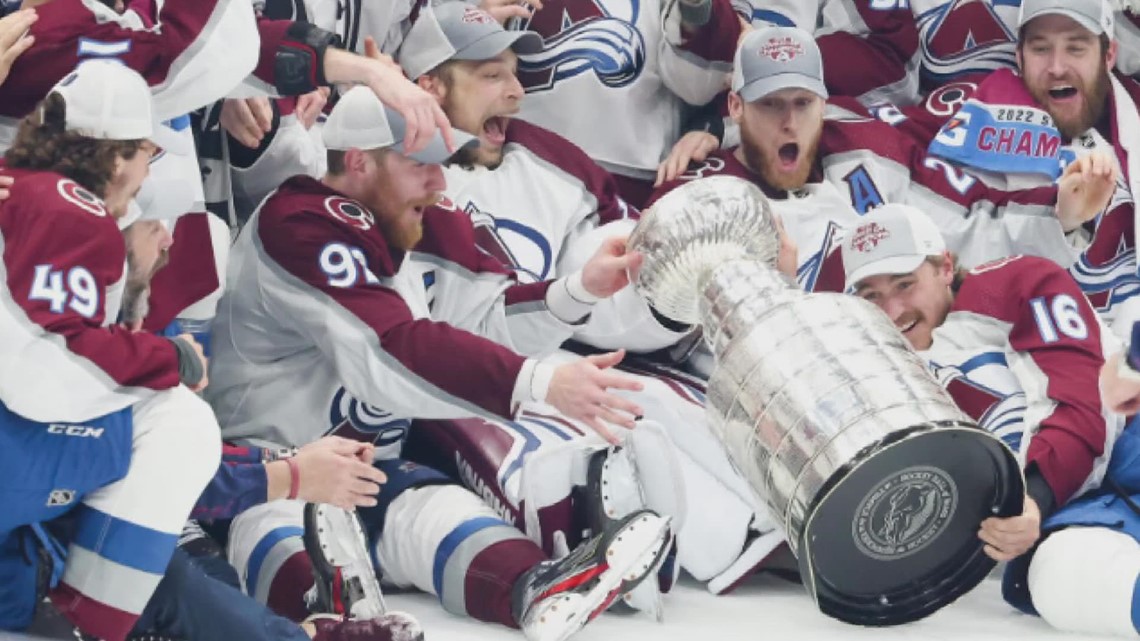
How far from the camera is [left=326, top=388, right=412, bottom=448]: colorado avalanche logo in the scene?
3.03 meters

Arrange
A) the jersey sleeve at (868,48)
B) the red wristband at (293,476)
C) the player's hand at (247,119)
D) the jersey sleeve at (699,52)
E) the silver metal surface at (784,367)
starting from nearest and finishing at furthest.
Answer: the silver metal surface at (784,367), the red wristband at (293,476), the player's hand at (247,119), the jersey sleeve at (699,52), the jersey sleeve at (868,48)

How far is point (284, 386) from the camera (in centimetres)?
302

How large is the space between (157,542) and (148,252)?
1.56 ft

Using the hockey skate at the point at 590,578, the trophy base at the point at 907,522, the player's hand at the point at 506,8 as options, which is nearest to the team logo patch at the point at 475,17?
the player's hand at the point at 506,8

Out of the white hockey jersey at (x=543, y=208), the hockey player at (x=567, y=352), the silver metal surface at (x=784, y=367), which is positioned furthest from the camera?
the white hockey jersey at (x=543, y=208)

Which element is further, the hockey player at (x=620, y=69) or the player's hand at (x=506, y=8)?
the hockey player at (x=620, y=69)

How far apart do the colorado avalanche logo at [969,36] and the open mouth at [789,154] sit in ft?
2.18

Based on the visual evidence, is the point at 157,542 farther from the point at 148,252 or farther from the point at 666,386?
the point at 666,386

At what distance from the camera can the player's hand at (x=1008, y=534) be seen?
2.32 metres

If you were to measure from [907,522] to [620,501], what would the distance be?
69cm

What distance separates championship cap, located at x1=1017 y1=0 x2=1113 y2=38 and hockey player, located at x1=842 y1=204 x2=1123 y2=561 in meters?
0.82

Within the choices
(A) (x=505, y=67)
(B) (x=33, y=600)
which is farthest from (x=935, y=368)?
(B) (x=33, y=600)

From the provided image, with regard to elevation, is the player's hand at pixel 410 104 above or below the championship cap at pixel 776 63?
above

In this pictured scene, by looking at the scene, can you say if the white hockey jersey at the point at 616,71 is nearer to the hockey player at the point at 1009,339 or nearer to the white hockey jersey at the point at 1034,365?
the hockey player at the point at 1009,339
